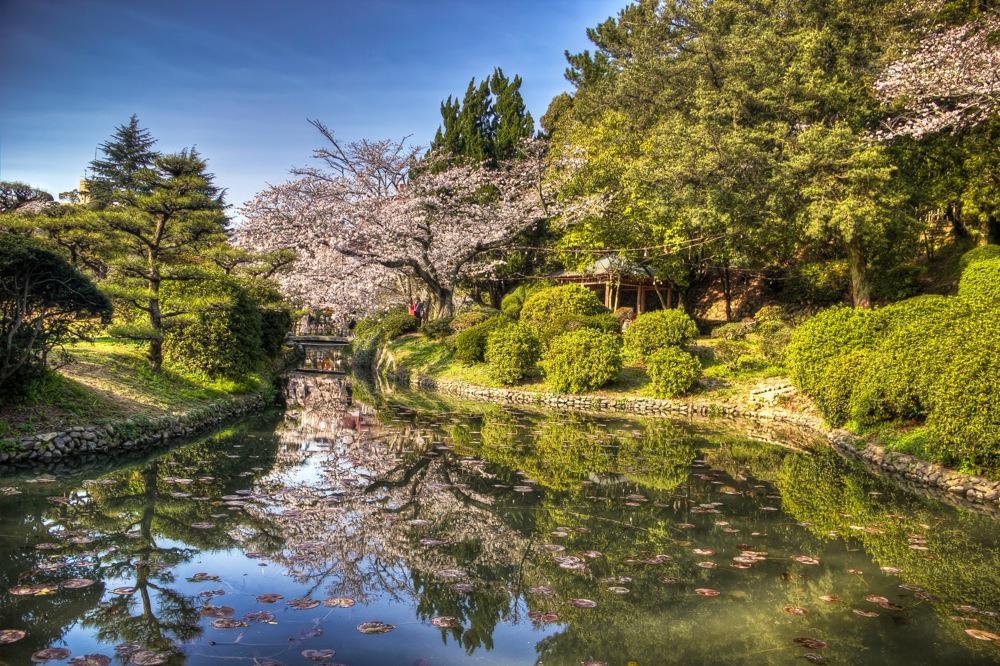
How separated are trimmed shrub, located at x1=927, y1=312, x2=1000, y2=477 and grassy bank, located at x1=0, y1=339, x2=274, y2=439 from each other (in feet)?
36.3

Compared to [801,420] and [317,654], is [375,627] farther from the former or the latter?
[801,420]

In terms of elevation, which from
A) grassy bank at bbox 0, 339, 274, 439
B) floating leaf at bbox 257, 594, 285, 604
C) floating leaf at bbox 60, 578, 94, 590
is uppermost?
grassy bank at bbox 0, 339, 274, 439

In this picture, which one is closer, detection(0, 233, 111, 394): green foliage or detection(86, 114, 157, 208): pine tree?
detection(0, 233, 111, 394): green foliage

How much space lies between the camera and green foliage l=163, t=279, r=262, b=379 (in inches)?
485

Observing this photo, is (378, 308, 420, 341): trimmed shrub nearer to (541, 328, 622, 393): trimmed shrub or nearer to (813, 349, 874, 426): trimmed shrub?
(541, 328, 622, 393): trimmed shrub

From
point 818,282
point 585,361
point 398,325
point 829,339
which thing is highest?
point 818,282

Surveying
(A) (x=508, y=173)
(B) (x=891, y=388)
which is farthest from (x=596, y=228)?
(B) (x=891, y=388)

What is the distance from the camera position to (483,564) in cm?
482

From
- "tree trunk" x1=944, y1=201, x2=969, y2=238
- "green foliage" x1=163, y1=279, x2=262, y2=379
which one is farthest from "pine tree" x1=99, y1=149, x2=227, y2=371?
"tree trunk" x1=944, y1=201, x2=969, y2=238

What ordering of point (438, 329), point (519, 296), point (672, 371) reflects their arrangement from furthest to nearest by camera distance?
1. point (519, 296)
2. point (438, 329)
3. point (672, 371)

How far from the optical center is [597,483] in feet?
24.7

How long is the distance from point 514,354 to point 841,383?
839 centimetres

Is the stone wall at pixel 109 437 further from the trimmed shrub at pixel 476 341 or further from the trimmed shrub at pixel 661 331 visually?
the trimmed shrub at pixel 661 331

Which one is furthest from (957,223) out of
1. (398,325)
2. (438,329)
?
(398,325)
